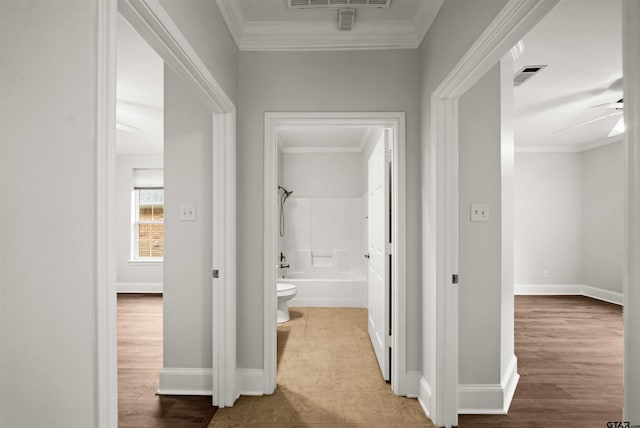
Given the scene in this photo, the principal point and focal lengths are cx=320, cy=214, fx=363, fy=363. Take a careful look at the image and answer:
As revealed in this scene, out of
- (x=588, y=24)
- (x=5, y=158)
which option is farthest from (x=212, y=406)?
(x=588, y=24)

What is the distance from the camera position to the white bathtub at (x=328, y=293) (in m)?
5.25

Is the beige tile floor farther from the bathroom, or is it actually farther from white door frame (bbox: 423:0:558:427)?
the bathroom

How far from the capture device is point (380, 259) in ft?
10.4

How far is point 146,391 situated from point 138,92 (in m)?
2.81

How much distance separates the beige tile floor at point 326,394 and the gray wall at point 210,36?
216cm

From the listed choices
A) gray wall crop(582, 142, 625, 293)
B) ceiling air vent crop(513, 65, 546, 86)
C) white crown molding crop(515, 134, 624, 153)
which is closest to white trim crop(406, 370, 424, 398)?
Result: ceiling air vent crop(513, 65, 546, 86)

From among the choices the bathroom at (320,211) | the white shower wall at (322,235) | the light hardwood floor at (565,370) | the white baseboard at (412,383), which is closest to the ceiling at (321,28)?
the white baseboard at (412,383)

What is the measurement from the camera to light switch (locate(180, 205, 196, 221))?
2705 mm

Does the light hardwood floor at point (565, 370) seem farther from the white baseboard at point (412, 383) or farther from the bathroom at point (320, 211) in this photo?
the bathroom at point (320, 211)

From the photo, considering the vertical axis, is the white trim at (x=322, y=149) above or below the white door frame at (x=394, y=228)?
above

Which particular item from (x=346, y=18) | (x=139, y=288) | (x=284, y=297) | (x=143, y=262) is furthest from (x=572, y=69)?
(x=139, y=288)

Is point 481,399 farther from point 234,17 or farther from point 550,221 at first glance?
point 550,221

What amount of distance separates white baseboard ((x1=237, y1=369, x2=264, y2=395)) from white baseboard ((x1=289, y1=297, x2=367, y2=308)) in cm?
259

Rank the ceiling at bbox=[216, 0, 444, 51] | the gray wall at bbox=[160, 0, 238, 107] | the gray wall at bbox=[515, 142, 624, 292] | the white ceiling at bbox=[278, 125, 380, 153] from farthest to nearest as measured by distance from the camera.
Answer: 1. the gray wall at bbox=[515, 142, 624, 292]
2. the white ceiling at bbox=[278, 125, 380, 153]
3. the ceiling at bbox=[216, 0, 444, 51]
4. the gray wall at bbox=[160, 0, 238, 107]
